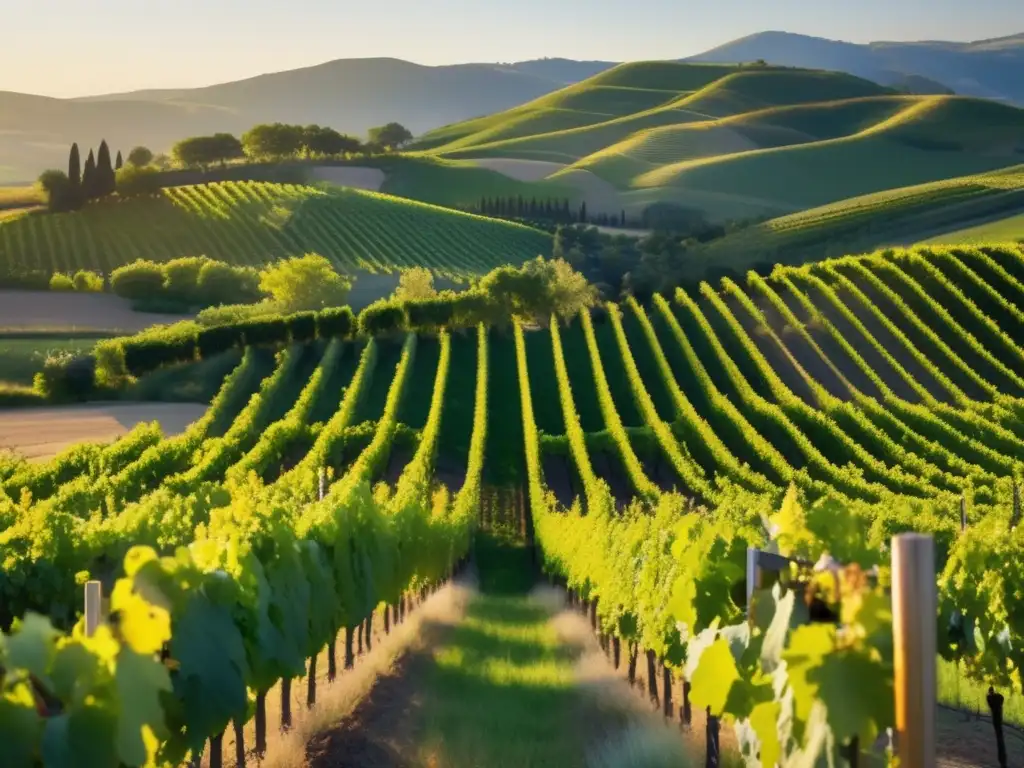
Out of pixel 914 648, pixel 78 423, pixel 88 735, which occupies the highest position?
pixel 914 648

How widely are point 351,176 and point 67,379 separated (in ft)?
270

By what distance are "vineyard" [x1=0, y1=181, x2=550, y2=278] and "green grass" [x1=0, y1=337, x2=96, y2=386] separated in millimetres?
27453

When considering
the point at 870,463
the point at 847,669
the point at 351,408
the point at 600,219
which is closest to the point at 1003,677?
the point at 847,669

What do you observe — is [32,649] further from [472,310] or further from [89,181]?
[89,181]

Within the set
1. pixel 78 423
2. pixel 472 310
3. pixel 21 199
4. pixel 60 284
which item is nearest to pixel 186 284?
pixel 60 284

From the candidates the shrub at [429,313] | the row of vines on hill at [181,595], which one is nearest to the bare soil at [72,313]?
the shrub at [429,313]

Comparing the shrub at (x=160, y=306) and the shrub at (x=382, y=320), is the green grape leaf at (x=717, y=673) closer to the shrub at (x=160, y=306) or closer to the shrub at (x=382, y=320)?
the shrub at (x=382, y=320)

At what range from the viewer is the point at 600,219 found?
444 feet

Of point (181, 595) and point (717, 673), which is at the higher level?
point (181, 595)

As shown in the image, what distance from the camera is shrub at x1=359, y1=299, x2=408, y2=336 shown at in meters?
60.8

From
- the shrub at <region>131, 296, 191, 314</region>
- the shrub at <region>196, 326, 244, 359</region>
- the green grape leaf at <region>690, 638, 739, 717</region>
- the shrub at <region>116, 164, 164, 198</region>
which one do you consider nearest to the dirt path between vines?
the green grape leaf at <region>690, 638, 739, 717</region>

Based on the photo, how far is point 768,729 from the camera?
5.76 meters

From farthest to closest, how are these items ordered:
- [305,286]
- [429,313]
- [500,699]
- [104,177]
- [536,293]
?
[104,177] → [305,286] → [536,293] → [429,313] → [500,699]

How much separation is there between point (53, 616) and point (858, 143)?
152 m
